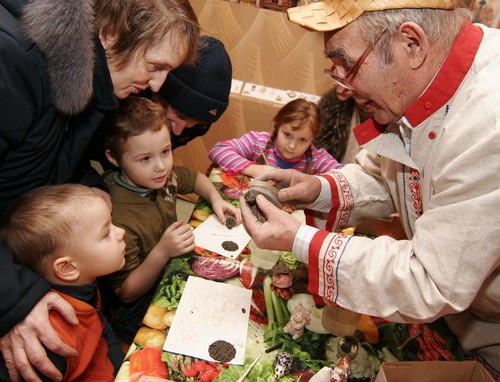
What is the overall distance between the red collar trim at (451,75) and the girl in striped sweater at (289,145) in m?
1.13

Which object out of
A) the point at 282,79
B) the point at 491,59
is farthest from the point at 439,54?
the point at 282,79

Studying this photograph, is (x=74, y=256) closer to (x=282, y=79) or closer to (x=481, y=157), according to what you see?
(x=481, y=157)

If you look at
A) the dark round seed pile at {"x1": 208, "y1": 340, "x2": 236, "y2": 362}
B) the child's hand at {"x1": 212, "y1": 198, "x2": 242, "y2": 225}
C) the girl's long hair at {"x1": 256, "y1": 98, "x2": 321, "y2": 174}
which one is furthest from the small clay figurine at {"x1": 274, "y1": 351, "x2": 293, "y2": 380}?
the girl's long hair at {"x1": 256, "y1": 98, "x2": 321, "y2": 174}

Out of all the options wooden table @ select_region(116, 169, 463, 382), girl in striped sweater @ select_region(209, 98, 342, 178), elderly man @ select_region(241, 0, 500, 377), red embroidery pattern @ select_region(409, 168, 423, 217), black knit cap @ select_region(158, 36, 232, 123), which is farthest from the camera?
girl in striped sweater @ select_region(209, 98, 342, 178)

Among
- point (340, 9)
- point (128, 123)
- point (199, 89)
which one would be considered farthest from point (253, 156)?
point (340, 9)

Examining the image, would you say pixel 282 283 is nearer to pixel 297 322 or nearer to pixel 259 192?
pixel 297 322

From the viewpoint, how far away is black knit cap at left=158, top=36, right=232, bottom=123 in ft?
6.35

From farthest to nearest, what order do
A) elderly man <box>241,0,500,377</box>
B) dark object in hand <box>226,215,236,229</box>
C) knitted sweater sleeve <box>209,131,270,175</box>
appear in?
knitted sweater sleeve <box>209,131,270,175</box>
dark object in hand <box>226,215,236,229</box>
elderly man <box>241,0,500,377</box>

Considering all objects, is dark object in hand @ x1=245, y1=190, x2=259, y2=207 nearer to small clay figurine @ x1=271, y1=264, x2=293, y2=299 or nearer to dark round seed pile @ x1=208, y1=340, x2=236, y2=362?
small clay figurine @ x1=271, y1=264, x2=293, y2=299

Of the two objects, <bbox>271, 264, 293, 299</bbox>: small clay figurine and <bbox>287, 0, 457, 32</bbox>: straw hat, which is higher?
<bbox>287, 0, 457, 32</bbox>: straw hat

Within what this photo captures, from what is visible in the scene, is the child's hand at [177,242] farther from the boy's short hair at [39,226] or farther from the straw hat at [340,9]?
the straw hat at [340,9]

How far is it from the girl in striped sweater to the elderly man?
36.5 inches

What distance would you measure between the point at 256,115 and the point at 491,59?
196 centimetres

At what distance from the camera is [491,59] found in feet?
3.79
